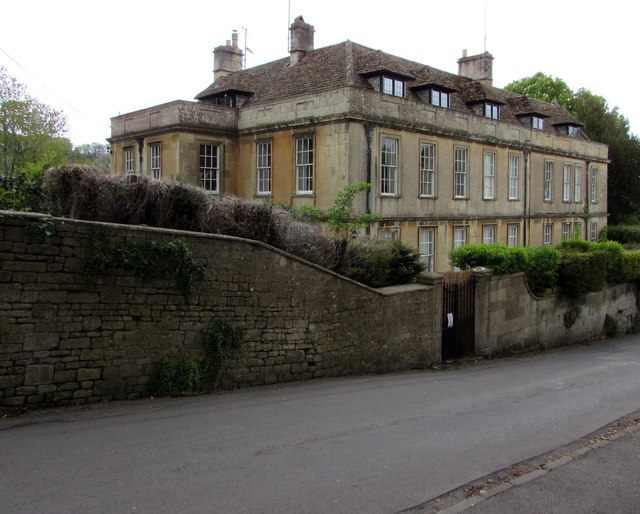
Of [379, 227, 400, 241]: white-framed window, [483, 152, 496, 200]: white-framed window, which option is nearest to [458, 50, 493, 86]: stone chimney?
[483, 152, 496, 200]: white-framed window

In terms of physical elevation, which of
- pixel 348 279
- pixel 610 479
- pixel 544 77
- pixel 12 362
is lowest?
pixel 610 479

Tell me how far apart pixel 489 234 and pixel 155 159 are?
1637cm

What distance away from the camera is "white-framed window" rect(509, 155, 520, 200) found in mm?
31141

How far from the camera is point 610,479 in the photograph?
7355mm

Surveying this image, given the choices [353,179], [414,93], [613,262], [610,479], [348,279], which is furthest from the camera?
[414,93]

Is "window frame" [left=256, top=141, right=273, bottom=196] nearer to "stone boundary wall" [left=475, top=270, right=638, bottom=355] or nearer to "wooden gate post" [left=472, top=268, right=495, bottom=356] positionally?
"wooden gate post" [left=472, top=268, right=495, bottom=356]

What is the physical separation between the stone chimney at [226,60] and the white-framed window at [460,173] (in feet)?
42.6

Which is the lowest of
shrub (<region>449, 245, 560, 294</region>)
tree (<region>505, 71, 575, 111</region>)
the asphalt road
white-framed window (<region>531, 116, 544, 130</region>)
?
the asphalt road

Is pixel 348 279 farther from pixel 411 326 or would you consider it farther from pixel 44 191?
pixel 44 191

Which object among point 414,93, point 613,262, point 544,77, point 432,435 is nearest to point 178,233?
point 432,435

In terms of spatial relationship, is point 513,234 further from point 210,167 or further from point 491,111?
point 210,167

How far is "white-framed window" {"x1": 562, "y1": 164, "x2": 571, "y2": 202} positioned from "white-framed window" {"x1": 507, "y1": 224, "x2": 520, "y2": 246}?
600 cm

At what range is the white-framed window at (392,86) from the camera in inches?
954

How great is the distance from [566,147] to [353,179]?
19.2 meters
